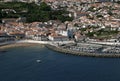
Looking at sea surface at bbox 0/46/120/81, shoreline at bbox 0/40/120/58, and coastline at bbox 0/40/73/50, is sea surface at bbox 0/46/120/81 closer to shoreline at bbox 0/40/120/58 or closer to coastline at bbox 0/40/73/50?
shoreline at bbox 0/40/120/58

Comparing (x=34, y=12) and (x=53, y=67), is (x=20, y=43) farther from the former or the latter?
(x=34, y=12)

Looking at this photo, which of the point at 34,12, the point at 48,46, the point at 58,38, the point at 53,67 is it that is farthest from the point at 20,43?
the point at 34,12

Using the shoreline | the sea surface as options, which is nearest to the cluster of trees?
the shoreline

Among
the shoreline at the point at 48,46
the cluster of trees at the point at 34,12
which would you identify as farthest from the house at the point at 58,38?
the cluster of trees at the point at 34,12

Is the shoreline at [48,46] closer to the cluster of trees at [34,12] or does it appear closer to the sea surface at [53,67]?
the sea surface at [53,67]

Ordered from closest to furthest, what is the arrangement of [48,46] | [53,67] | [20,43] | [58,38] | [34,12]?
[53,67]
[48,46]
[20,43]
[58,38]
[34,12]

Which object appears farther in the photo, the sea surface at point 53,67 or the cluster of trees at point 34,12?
the cluster of trees at point 34,12
